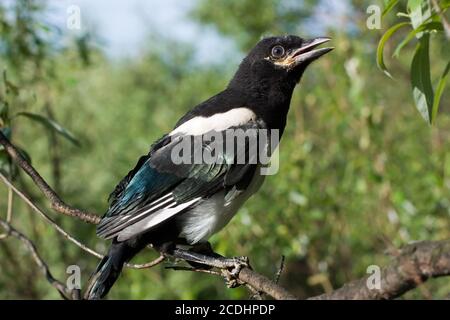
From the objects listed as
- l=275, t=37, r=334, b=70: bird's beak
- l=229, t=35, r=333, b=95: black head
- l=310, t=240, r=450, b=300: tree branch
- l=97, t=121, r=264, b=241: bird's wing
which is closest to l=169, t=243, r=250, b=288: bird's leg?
l=97, t=121, r=264, b=241: bird's wing

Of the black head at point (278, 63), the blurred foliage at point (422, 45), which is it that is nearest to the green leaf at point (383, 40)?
the blurred foliage at point (422, 45)

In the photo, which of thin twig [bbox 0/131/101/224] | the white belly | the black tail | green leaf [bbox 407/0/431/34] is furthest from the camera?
the white belly

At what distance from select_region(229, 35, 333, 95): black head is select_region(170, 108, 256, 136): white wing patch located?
0.73ft

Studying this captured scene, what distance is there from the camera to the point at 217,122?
3.17 m

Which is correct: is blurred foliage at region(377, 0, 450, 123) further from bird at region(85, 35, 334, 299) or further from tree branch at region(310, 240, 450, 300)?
bird at region(85, 35, 334, 299)

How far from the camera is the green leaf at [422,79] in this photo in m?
2.42

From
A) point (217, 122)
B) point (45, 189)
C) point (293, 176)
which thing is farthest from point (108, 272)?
point (293, 176)

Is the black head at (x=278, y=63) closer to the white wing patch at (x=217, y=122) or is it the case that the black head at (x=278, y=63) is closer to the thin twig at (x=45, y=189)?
the white wing patch at (x=217, y=122)

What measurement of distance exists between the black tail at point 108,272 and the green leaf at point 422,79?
49.3 inches

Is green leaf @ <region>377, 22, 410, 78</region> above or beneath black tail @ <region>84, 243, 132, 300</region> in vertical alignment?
above

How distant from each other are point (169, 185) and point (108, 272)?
0.44 meters

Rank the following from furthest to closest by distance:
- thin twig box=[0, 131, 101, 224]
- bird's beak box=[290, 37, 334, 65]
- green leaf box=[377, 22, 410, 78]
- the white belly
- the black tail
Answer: bird's beak box=[290, 37, 334, 65]
the white belly
the black tail
thin twig box=[0, 131, 101, 224]
green leaf box=[377, 22, 410, 78]

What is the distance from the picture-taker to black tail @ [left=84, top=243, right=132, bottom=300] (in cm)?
277
